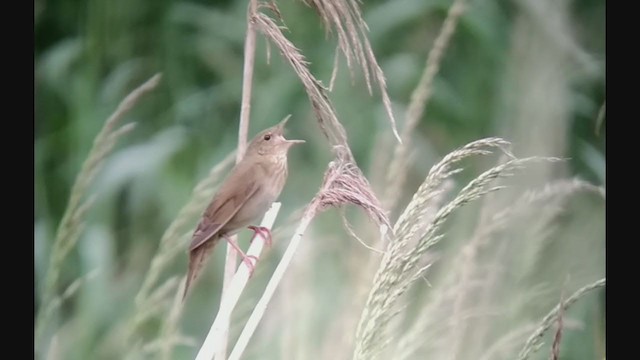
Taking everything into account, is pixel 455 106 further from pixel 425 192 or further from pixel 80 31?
pixel 80 31

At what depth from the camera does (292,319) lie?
71.5 inches

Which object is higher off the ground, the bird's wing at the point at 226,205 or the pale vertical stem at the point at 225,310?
the bird's wing at the point at 226,205

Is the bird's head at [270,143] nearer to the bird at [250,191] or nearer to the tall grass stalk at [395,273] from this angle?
the bird at [250,191]

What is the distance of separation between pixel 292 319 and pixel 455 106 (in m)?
0.59

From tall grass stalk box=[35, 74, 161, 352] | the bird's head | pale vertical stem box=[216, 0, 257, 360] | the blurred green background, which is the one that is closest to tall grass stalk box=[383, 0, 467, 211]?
the blurred green background

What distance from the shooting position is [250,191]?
1.68 meters

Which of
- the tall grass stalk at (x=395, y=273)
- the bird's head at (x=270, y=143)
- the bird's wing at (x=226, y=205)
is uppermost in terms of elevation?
the bird's head at (x=270, y=143)

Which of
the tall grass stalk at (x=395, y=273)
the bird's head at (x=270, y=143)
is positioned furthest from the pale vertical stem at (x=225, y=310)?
the tall grass stalk at (x=395, y=273)

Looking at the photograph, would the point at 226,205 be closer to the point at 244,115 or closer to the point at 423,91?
the point at 244,115

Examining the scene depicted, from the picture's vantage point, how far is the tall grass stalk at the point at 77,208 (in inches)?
71.1

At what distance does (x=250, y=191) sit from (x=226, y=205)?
0.06m

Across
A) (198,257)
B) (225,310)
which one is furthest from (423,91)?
(225,310)

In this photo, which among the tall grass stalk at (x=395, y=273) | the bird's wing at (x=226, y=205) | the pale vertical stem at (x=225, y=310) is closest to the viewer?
the tall grass stalk at (x=395, y=273)
